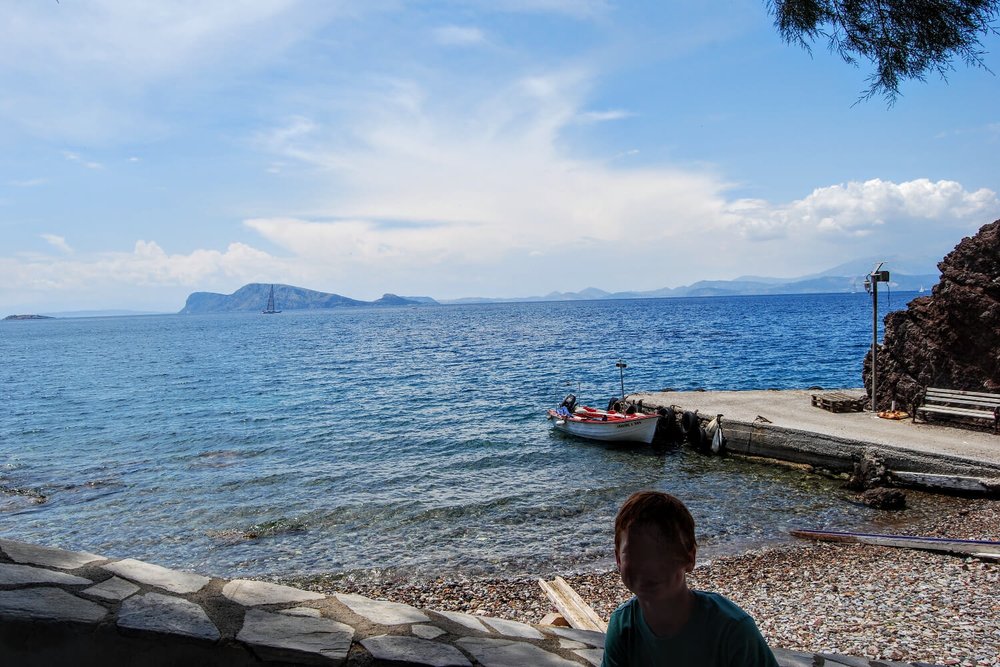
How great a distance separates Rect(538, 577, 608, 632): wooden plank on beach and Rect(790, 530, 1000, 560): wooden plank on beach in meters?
6.50

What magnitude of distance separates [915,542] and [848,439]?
582cm

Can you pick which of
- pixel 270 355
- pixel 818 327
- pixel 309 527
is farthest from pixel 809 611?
pixel 818 327

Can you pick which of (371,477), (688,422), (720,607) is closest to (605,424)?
(688,422)

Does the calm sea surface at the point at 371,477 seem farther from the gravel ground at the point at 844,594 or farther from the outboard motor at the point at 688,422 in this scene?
the outboard motor at the point at 688,422

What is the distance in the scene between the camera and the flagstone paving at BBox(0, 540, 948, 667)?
326cm

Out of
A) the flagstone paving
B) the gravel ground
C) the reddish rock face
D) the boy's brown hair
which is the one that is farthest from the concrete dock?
the boy's brown hair

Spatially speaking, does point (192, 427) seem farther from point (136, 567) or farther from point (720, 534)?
point (136, 567)

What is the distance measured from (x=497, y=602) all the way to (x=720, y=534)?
5804mm

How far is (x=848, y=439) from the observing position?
1725cm

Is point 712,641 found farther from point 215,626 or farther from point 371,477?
point 371,477

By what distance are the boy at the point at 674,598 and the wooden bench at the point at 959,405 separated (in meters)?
19.0

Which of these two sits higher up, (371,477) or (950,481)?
(950,481)

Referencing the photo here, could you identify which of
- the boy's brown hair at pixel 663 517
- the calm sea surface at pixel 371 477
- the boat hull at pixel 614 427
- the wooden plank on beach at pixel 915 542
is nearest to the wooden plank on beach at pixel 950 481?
the calm sea surface at pixel 371 477

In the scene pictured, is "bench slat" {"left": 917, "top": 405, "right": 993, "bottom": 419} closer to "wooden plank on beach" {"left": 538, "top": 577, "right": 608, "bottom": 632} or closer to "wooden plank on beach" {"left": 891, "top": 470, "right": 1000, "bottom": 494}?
"wooden plank on beach" {"left": 891, "top": 470, "right": 1000, "bottom": 494}
